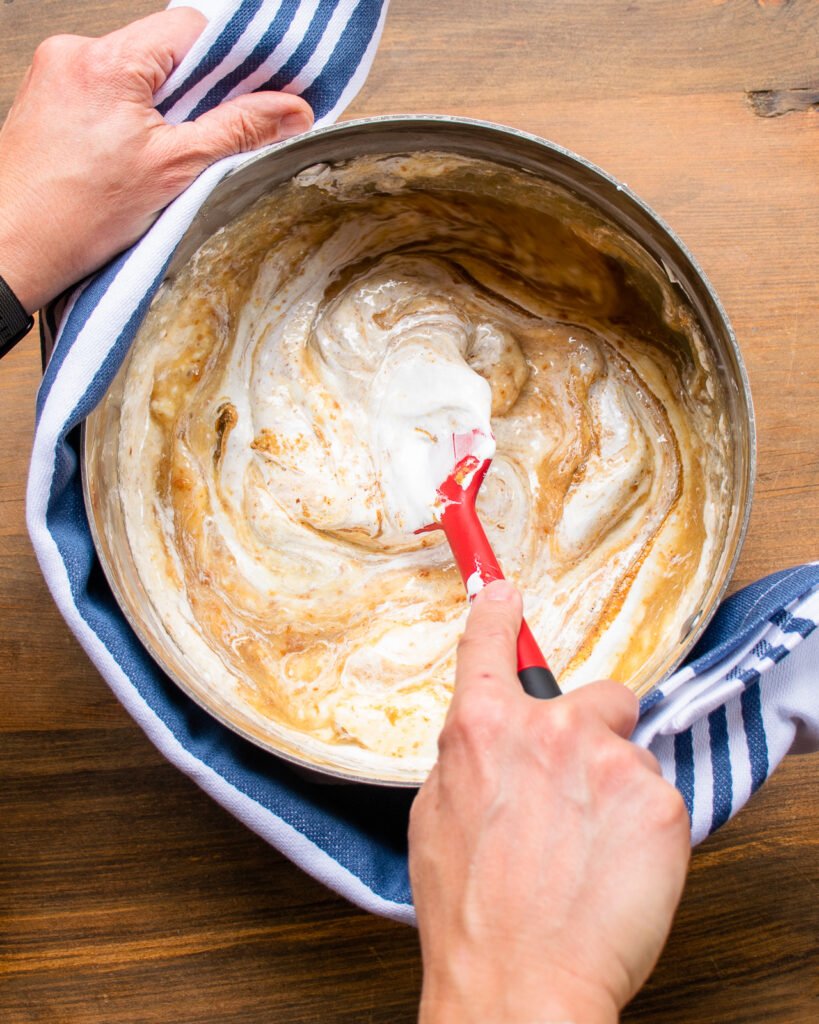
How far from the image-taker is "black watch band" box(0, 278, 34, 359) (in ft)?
3.12

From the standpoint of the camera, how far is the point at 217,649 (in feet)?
3.61

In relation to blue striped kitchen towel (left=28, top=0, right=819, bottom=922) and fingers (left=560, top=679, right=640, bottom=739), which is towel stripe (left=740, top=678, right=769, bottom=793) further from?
fingers (left=560, top=679, right=640, bottom=739)

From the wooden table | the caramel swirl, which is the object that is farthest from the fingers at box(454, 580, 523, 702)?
the wooden table

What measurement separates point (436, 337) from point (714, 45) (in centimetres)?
53

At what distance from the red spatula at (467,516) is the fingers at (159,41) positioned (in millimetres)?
544

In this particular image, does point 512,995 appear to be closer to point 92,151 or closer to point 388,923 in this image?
point 388,923

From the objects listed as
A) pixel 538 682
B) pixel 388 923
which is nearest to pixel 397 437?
pixel 538 682

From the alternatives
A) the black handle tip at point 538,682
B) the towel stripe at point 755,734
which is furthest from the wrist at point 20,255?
the towel stripe at point 755,734

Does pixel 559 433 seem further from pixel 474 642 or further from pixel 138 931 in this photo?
pixel 138 931

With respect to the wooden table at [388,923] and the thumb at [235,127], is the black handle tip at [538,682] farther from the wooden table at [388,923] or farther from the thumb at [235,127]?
the thumb at [235,127]

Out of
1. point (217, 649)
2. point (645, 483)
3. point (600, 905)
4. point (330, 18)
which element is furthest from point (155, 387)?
point (600, 905)

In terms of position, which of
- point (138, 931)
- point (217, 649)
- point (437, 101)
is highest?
point (437, 101)

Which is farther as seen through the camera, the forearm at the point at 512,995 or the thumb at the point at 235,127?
the thumb at the point at 235,127

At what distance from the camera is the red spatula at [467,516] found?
1057 mm
